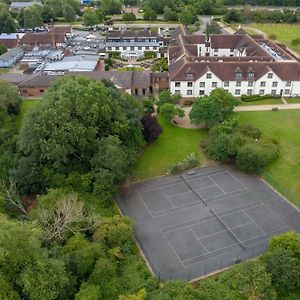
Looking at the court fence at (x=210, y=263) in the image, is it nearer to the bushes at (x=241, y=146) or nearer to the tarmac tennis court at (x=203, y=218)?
the tarmac tennis court at (x=203, y=218)

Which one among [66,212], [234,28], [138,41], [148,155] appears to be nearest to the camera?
[66,212]

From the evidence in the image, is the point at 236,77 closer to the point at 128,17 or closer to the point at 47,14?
the point at 128,17

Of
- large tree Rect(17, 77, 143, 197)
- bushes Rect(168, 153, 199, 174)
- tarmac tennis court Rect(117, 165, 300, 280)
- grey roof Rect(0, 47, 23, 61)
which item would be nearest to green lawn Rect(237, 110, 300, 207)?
tarmac tennis court Rect(117, 165, 300, 280)

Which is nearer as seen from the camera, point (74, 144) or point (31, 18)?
point (74, 144)

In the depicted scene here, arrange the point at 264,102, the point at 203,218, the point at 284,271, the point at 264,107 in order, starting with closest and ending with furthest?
the point at 284,271 < the point at 203,218 < the point at 264,107 < the point at 264,102

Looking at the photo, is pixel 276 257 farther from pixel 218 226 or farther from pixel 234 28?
pixel 234 28

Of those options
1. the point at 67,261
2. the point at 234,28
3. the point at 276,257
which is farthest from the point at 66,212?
the point at 234,28

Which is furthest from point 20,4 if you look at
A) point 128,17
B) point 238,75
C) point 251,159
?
point 251,159
